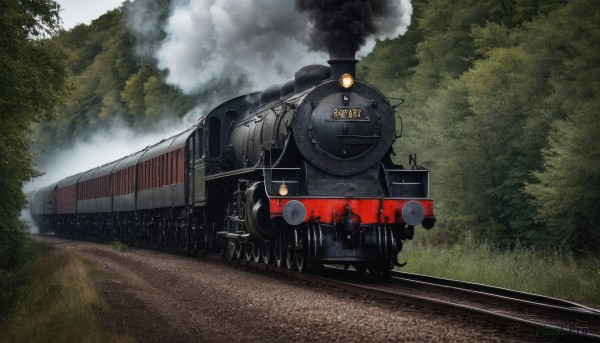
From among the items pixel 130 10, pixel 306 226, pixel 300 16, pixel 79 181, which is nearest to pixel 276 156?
pixel 306 226

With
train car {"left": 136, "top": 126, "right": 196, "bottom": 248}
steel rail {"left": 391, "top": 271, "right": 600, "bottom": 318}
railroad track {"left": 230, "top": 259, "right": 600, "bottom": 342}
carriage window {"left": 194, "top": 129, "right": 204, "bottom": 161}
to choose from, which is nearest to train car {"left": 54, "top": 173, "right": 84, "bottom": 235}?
train car {"left": 136, "top": 126, "right": 196, "bottom": 248}

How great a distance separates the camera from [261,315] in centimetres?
912

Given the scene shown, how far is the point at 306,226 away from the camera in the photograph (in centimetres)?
1318

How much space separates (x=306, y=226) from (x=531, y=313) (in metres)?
4.95

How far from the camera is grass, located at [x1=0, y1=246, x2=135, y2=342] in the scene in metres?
8.10

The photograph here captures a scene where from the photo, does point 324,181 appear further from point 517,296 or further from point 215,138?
point 215,138

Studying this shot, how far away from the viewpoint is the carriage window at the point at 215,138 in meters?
18.7

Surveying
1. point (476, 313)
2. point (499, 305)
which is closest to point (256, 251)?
point (499, 305)

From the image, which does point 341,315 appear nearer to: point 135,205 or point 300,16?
point 300,16

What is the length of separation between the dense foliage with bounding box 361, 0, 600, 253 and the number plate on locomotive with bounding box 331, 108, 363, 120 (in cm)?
914

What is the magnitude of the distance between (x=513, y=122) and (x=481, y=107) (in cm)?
136

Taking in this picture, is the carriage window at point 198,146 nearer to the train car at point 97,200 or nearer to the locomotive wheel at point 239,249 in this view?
the locomotive wheel at point 239,249

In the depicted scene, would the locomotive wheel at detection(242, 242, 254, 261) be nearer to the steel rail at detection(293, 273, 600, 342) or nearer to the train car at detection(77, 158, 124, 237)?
the steel rail at detection(293, 273, 600, 342)

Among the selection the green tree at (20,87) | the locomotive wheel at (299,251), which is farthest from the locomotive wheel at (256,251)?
the green tree at (20,87)
